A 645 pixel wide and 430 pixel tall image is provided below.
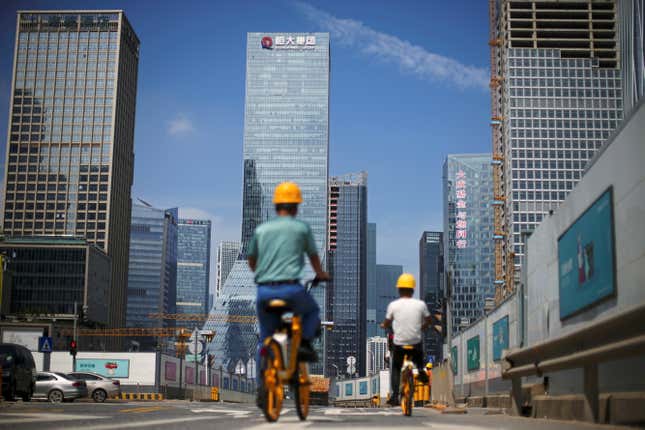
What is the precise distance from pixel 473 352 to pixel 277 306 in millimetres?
30648

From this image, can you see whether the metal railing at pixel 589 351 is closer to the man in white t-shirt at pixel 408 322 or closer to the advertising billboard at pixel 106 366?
the man in white t-shirt at pixel 408 322

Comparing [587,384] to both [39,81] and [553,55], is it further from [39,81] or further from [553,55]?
[39,81]

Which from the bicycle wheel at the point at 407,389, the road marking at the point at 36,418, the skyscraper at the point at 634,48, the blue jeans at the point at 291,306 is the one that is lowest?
the road marking at the point at 36,418

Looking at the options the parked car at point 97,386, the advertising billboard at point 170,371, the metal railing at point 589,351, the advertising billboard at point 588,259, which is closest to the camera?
the metal railing at point 589,351

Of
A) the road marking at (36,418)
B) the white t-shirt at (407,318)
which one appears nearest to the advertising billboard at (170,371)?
the road marking at (36,418)

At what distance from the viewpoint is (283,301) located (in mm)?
6637

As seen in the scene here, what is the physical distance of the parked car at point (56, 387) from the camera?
33344mm

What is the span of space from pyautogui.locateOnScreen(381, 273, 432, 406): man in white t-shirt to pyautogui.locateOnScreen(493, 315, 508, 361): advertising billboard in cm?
1663

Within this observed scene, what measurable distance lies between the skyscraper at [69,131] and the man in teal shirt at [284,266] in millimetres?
181295

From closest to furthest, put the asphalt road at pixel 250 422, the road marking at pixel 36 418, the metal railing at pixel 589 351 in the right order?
the metal railing at pixel 589 351, the asphalt road at pixel 250 422, the road marking at pixel 36 418

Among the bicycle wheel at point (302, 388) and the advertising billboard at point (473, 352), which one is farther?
the advertising billboard at point (473, 352)

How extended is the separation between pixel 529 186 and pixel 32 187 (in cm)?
10400

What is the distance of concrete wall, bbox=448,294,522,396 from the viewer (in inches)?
1021

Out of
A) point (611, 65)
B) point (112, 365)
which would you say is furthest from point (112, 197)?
point (112, 365)
